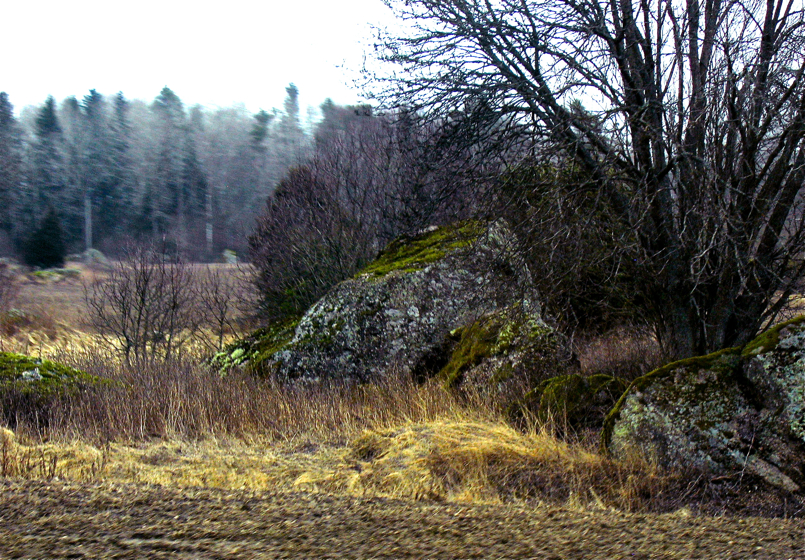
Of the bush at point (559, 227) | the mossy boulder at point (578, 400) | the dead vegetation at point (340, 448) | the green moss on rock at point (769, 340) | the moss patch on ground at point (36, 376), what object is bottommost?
the dead vegetation at point (340, 448)

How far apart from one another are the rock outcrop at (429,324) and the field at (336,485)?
57 cm

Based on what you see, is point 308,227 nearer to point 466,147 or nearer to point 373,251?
point 373,251

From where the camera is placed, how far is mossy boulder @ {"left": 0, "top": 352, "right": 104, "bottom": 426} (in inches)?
304

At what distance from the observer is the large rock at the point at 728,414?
5.11 meters

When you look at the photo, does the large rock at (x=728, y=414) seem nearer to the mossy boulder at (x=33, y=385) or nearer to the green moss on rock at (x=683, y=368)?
the green moss on rock at (x=683, y=368)

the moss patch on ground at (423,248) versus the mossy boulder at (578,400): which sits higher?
the moss patch on ground at (423,248)

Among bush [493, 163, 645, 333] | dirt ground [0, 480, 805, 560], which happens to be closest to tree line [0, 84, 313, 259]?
bush [493, 163, 645, 333]

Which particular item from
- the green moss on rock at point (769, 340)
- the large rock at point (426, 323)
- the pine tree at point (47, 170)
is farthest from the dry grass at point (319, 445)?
the pine tree at point (47, 170)

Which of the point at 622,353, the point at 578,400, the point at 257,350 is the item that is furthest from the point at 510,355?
the point at 257,350

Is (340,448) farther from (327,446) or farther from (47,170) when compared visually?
(47,170)

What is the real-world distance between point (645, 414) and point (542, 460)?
2.97 feet

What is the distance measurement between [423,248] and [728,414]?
674 cm

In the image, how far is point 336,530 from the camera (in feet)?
11.1

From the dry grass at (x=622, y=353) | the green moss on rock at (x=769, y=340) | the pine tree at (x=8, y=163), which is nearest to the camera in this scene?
the green moss on rock at (x=769, y=340)
